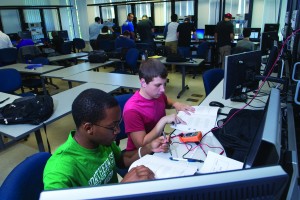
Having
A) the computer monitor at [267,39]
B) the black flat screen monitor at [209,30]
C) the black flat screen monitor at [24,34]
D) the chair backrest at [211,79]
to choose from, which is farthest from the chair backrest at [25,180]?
the black flat screen monitor at [24,34]

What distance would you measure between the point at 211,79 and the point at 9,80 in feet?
9.62

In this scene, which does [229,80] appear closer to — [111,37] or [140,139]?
[140,139]

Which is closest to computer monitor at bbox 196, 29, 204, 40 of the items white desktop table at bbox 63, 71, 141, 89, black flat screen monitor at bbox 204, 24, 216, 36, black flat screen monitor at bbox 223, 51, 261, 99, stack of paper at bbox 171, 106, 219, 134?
black flat screen monitor at bbox 204, 24, 216, 36

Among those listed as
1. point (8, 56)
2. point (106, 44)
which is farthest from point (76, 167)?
point (106, 44)

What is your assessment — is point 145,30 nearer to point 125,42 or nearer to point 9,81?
point 125,42

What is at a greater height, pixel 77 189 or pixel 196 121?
pixel 77 189

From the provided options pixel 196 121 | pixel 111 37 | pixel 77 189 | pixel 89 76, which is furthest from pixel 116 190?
pixel 111 37

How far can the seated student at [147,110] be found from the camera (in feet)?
4.88

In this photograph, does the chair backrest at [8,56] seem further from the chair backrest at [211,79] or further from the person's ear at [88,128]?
the person's ear at [88,128]

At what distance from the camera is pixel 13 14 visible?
841 centimetres

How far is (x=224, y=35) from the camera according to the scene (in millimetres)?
5531

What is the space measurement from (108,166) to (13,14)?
9.35 m

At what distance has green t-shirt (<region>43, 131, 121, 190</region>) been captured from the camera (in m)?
0.86

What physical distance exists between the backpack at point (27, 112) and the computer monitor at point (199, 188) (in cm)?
187
